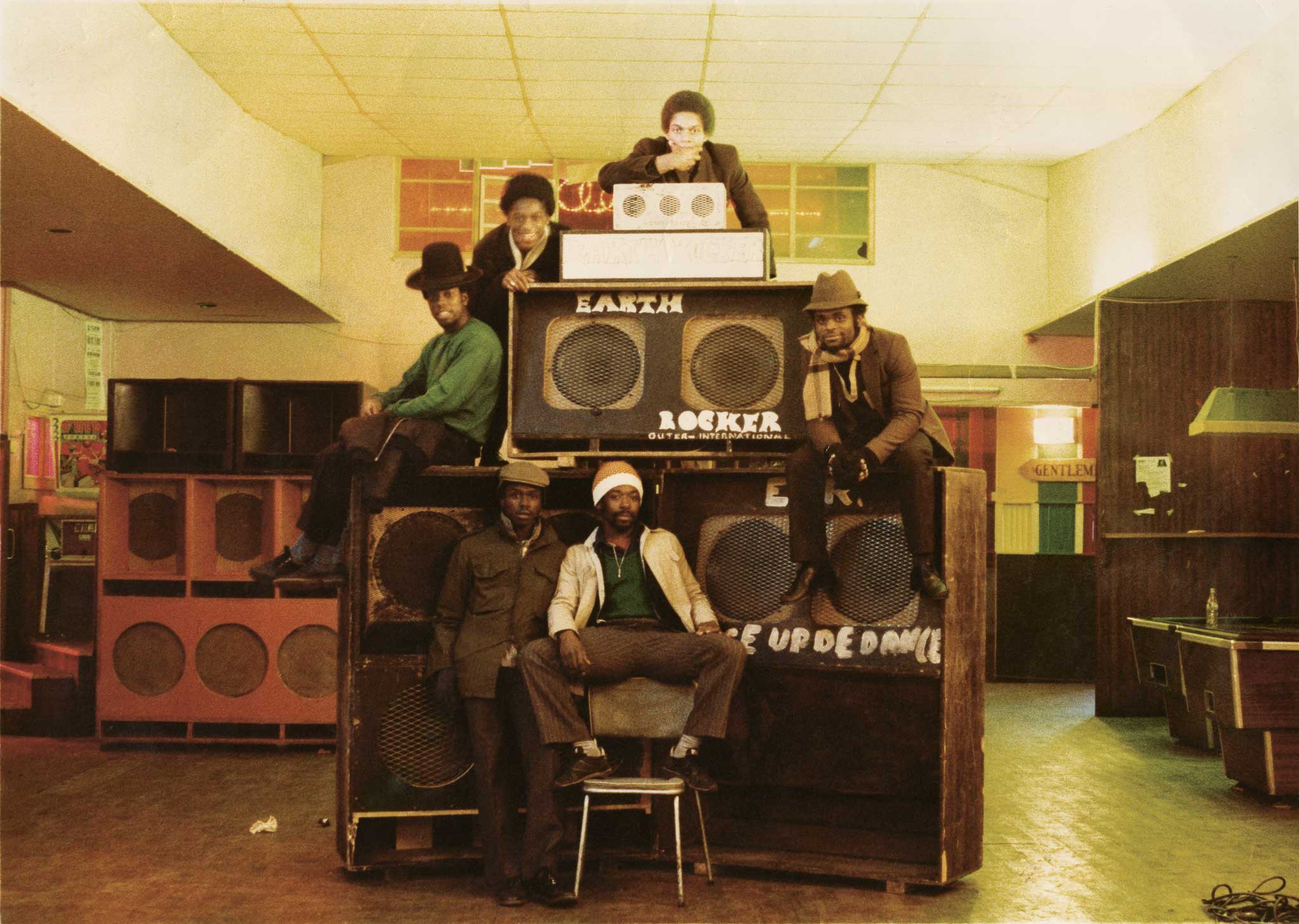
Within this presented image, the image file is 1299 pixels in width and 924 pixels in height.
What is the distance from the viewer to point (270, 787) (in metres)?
5.94

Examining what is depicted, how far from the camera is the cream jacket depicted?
4344 millimetres

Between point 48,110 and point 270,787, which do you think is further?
point 270,787

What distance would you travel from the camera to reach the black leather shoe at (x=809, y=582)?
4.27 metres

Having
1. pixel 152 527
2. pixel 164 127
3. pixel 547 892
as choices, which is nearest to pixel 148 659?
pixel 152 527

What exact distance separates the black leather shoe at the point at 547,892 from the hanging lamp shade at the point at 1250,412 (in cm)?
491

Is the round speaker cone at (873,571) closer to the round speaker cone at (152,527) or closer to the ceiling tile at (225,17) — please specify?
the round speaker cone at (152,527)

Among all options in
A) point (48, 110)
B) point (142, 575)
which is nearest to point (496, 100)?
point (48, 110)

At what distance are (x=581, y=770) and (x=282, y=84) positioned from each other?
6.21 meters

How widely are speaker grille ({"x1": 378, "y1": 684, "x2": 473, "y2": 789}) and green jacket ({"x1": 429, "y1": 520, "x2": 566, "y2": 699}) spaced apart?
0.82 feet

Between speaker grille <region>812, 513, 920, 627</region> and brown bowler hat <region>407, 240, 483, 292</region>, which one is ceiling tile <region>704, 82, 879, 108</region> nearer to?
brown bowler hat <region>407, 240, 483, 292</region>

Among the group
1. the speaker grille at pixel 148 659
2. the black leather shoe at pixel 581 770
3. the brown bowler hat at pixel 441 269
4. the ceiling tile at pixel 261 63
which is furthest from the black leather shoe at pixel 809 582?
the ceiling tile at pixel 261 63

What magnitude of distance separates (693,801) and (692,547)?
107cm

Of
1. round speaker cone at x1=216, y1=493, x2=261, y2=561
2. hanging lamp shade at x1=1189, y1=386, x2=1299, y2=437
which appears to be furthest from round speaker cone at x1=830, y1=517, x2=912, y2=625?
round speaker cone at x1=216, y1=493, x2=261, y2=561

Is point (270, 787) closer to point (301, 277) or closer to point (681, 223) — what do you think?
point (681, 223)
